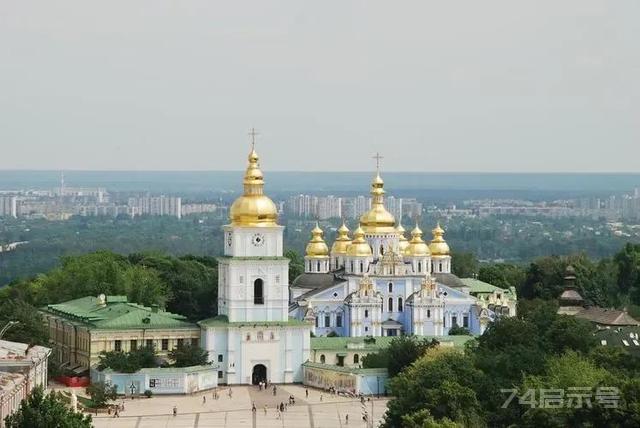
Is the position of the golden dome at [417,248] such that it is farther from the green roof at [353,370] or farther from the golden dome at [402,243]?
the green roof at [353,370]

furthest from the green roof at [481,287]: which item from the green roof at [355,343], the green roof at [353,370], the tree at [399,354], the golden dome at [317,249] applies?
the green roof at [353,370]

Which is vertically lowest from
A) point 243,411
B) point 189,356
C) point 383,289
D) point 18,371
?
point 243,411

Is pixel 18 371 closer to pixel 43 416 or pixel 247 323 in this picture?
pixel 43 416

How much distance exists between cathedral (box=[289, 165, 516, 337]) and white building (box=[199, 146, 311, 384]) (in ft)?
16.3

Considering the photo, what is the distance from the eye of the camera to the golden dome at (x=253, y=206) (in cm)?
5303

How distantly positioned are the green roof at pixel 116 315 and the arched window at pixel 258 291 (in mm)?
1904

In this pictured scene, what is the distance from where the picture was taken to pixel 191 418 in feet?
147

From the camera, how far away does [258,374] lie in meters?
52.2

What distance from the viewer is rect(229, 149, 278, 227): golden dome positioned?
5303 cm

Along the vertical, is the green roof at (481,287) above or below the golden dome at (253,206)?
below

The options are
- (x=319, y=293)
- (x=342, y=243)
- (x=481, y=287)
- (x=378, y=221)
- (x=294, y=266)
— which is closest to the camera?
(x=319, y=293)

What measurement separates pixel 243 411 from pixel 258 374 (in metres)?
5.80

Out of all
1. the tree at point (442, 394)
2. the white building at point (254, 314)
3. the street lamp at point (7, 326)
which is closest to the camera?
the tree at point (442, 394)

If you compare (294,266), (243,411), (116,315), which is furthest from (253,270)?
(294,266)
